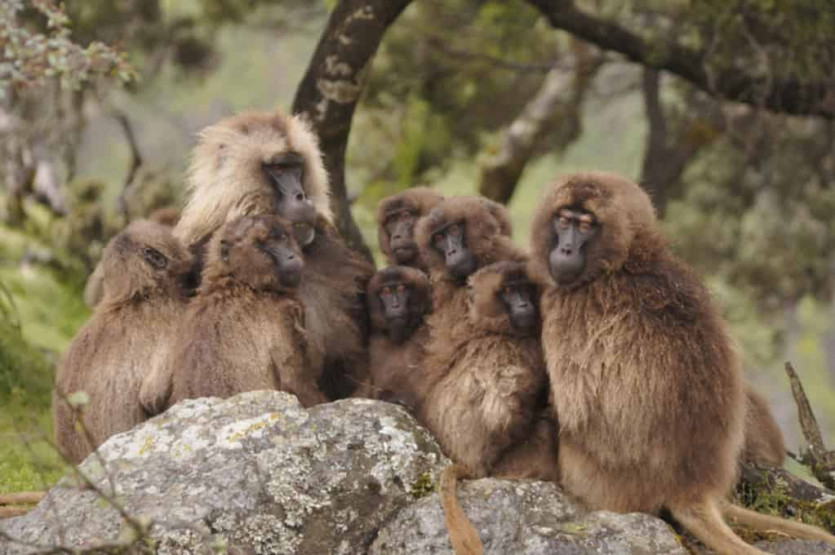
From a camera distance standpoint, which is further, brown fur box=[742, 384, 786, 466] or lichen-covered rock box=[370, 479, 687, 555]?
brown fur box=[742, 384, 786, 466]

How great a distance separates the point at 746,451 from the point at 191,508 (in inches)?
132

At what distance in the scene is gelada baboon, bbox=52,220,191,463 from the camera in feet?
22.1

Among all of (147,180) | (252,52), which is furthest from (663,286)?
(252,52)

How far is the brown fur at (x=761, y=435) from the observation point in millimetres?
7125

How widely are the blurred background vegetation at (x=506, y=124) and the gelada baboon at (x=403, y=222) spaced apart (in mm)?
1410

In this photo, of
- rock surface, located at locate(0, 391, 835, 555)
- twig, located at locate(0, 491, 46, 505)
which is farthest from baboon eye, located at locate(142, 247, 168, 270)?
twig, located at locate(0, 491, 46, 505)

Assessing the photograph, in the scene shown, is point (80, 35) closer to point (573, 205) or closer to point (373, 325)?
point (373, 325)

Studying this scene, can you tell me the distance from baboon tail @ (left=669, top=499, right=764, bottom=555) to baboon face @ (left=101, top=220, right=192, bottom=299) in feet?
9.84

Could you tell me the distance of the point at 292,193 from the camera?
7113 mm

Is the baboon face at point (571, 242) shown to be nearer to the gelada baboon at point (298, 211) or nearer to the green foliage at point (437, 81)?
the gelada baboon at point (298, 211)

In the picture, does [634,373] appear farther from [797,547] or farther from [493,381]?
[797,547]

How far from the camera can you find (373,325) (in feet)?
23.7

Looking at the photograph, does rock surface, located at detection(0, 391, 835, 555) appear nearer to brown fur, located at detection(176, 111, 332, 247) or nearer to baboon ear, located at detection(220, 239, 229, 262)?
baboon ear, located at detection(220, 239, 229, 262)

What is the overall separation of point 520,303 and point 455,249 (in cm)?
77
